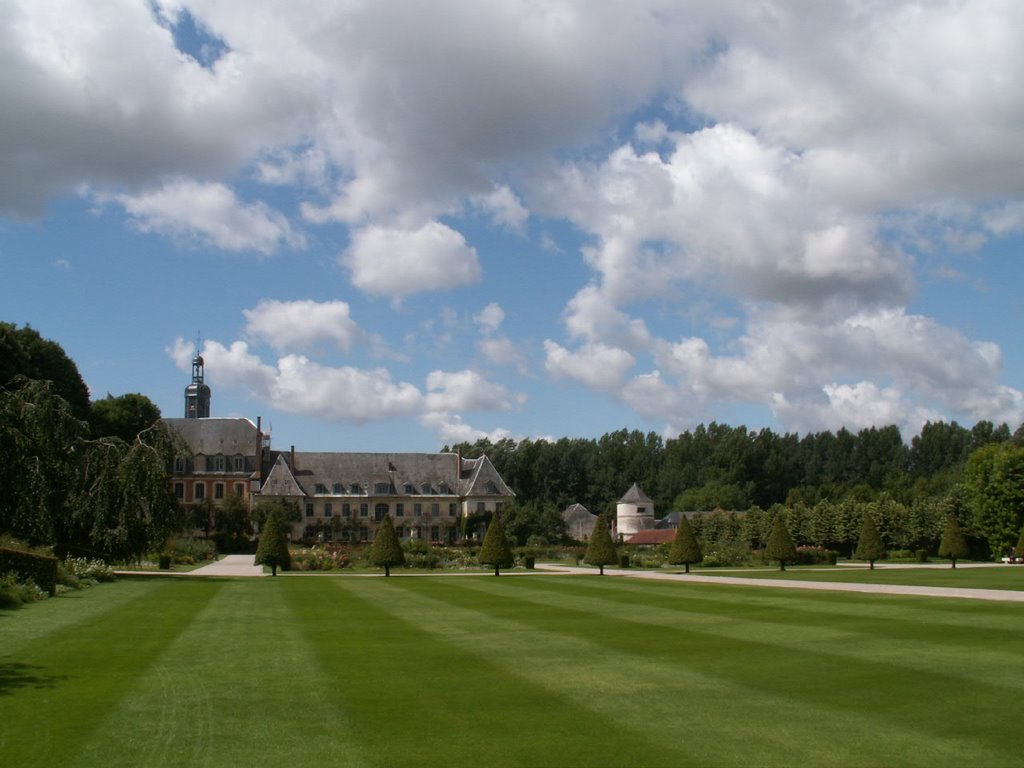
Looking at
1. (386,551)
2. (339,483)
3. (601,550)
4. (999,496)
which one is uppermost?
(339,483)

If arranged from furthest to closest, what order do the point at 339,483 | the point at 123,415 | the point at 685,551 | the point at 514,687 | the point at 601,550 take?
1. the point at 339,483
2. the point at 123,415
3. the point at 601,550
4. the point at 685,551
5. the point at 514,687

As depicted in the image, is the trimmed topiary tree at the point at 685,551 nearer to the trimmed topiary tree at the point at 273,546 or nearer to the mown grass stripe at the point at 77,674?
the trimmed topiary tree at the point at 273,546

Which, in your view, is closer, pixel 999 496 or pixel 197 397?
pixel 999 496

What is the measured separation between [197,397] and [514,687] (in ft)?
296

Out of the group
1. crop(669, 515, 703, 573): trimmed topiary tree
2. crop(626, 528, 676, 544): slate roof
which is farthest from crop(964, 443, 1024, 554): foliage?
crop(626, 528, 676, 544): slate roof

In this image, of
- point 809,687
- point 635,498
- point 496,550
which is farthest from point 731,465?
point 809,687

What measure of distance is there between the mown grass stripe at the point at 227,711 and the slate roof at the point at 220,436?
74075 mm

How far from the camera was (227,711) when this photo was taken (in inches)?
378

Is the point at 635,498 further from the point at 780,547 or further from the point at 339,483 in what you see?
the point at 780,547

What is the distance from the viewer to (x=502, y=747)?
8141mm

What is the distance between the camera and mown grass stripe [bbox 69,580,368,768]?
7.93 m

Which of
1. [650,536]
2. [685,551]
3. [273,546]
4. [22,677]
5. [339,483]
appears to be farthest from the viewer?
[339,483]

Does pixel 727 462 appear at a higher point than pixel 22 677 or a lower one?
higher

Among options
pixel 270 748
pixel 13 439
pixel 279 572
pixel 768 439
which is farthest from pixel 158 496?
pixel 768 439
